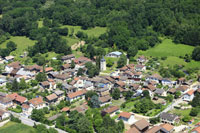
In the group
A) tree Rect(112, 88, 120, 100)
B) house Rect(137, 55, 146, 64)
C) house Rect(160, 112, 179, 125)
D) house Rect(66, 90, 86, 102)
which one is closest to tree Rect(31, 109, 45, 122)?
house Rect(66, 90, 86, 102)

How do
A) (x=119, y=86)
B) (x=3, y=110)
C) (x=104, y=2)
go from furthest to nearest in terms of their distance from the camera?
(x=104, y=2) → (x=119, y=86) → (x=3, y=110)

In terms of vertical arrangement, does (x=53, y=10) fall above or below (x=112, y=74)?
above

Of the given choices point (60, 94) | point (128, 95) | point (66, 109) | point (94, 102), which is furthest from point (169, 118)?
point (60, 94)

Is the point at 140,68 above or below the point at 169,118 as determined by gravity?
above

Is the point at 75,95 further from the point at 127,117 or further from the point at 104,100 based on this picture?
the point at 127,117

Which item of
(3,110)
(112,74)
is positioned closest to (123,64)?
(112,74)

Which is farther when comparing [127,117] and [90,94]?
[90,94]

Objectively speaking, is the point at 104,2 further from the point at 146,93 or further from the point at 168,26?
the point at 146,93

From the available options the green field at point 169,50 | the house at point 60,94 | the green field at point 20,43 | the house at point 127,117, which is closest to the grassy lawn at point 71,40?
the green field at point 20,43
